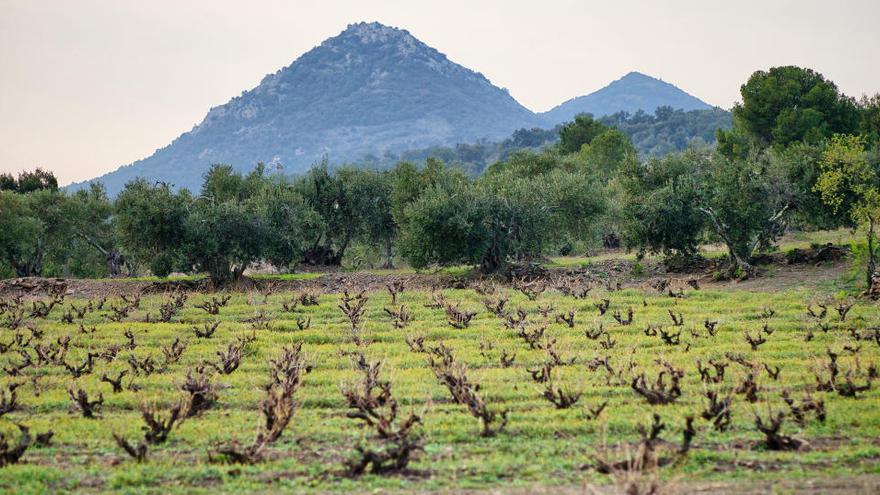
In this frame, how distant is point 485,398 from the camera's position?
64.6 feet

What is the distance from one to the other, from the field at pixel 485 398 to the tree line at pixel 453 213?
12.7m

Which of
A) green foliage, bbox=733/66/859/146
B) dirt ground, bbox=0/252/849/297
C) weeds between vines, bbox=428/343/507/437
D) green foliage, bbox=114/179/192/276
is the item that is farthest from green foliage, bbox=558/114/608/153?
weeds between vines, bbox=428/343/507/437

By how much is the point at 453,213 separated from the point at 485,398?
116ft

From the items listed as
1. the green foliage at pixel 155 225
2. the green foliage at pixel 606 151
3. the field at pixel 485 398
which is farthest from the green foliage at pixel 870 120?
the green foliage at pixel 155 225

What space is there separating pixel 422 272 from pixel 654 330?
31.4m

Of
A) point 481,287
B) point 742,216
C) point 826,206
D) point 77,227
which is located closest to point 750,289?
point 742,216

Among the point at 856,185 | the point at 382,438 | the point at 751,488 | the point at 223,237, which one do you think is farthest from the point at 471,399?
the point at 223,237

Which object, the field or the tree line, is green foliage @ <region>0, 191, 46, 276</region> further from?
the field

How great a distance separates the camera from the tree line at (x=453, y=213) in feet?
167

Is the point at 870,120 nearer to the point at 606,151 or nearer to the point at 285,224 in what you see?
the point at 606,151

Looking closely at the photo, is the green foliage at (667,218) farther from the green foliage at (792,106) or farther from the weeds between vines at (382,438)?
the weeds between vines at (382,438)

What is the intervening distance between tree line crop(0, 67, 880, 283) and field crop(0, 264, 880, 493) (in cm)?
1269

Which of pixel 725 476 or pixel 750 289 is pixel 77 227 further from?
pixel 725 476

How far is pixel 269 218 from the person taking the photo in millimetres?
57625
